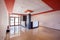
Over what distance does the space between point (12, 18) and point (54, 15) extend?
9982 mm

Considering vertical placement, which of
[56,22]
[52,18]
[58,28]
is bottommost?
[58,28]

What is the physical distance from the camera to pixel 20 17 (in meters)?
15.3

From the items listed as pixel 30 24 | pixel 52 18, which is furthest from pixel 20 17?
pixel 52 18

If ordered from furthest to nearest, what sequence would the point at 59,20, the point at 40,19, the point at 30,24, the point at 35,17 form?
the point at 35,17 → the point at 40,19 → the point at 30,24 → the point at 59,20

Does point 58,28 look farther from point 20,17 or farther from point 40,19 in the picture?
point 20,17

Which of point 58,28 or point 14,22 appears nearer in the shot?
point 58,28

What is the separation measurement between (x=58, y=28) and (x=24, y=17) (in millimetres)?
8295

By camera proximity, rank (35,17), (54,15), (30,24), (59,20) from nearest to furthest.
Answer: (59,20) < (54,15) < (30,24) < (35,17)

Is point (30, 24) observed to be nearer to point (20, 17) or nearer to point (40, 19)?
point (40, 19)

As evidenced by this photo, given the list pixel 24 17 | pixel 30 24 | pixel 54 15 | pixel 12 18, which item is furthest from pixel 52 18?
pixel 12 18

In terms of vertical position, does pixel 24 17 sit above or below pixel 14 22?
above

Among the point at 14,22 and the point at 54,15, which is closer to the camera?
the point at 54,15

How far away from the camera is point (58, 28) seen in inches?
318

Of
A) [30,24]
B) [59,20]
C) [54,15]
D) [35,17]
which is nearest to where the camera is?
[59,20]
